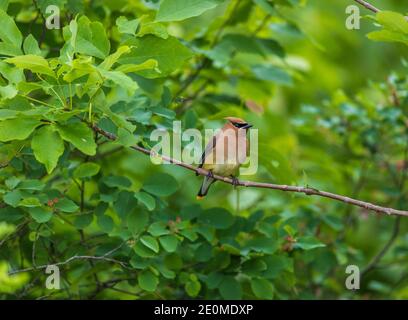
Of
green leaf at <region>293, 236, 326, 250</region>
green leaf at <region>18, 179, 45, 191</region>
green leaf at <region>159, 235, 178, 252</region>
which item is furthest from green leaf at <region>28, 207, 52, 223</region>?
green leaf at <region>293, 236, 326, 250</region>

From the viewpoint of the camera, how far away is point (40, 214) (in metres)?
4.22

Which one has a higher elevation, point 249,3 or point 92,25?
point 249,3

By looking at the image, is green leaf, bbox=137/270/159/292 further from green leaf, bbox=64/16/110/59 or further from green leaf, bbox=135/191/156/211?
green leaf, bbox=64/16/110/59

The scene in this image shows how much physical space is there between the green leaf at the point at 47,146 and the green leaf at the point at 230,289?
1.52m

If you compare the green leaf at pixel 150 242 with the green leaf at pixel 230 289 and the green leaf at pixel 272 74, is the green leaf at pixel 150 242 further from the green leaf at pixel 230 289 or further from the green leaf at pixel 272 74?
the green leaf at pixel 272 74

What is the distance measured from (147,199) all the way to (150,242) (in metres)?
0.27

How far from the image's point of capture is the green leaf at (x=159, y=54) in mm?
4066

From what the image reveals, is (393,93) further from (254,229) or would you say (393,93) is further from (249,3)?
(254,229)

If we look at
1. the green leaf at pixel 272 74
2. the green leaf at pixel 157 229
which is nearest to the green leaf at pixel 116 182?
the green leaf at pixel 157 229

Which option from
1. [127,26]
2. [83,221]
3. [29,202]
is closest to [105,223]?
[83,221]

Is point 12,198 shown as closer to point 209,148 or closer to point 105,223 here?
point 105,223
